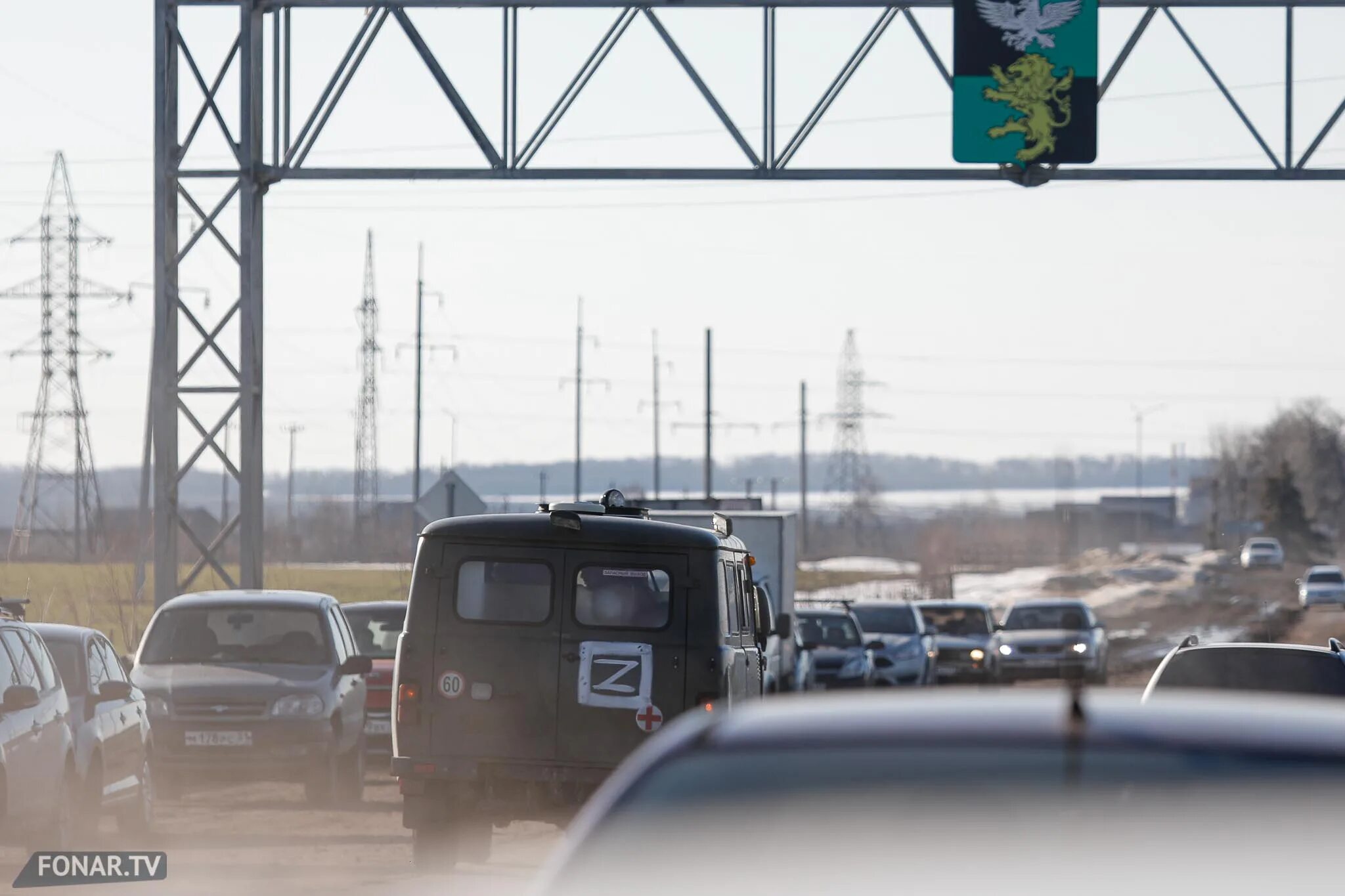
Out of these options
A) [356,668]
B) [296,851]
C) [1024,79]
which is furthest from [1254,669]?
[1024,79]

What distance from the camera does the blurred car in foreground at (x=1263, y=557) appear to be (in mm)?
105625

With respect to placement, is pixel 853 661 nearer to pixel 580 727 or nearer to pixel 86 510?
pixel 580 727

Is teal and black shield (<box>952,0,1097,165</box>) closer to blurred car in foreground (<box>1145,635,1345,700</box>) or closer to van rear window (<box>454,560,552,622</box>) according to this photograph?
blurred car in foreground (<box>1145,635,1345,700</box>)

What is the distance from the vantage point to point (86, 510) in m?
53.4

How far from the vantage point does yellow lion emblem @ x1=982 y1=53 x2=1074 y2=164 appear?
2272 centimetres

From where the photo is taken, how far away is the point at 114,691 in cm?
1491

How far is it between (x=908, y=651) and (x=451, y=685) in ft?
71.4

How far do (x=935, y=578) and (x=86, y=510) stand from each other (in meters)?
34.9

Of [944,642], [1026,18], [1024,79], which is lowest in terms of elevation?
[944,642]

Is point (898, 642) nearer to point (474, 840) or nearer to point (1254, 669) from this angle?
point (1254, 669)

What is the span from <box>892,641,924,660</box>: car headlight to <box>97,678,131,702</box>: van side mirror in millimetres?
20473

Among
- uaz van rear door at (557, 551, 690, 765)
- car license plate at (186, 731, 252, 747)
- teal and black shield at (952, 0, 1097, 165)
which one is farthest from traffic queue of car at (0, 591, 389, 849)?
teal and black shield at (952, 0, 1097, 165)

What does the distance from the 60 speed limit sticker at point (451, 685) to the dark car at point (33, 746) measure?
7.98 feet

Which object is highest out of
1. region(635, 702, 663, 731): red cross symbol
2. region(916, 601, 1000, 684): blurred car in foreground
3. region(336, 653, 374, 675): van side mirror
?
region(635, 702, 663, 731): red cross symbol
